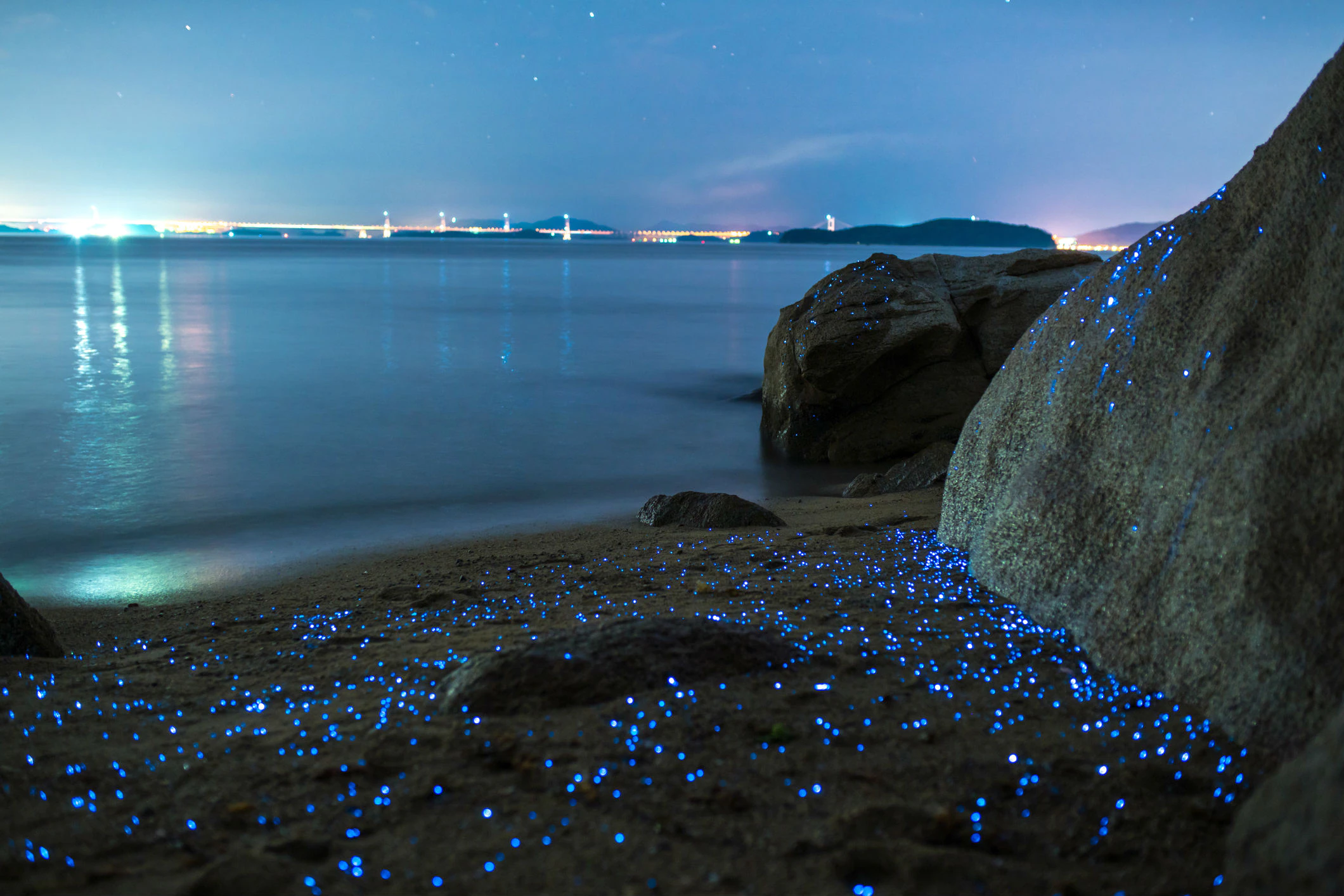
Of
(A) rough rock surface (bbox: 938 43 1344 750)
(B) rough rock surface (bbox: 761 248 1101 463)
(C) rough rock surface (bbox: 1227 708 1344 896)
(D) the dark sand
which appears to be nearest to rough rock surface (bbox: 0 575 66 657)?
(D) the dark sand

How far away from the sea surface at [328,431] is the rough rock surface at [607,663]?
4.02m

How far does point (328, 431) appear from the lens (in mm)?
11367

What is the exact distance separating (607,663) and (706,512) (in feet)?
12.3

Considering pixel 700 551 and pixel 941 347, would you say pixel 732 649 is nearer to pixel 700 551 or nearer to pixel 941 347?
pixel 700 551

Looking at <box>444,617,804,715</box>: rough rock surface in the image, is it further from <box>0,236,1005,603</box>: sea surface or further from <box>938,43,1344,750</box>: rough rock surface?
<box>0,236,1005,603</box>: sea surface

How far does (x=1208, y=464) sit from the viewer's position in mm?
2566

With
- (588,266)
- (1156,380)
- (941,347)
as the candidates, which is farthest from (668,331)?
(588,266)

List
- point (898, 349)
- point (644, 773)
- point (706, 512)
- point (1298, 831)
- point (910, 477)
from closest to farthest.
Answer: point (1298, 831), point (644, 773), point (706, 512), point (910, 477), point (898, 349)

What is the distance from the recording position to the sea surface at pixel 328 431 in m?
7.12

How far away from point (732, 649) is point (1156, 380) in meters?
1.58

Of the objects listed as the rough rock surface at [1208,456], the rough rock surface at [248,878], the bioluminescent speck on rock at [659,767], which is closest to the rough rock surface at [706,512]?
the rough rock surface at [1208,456]

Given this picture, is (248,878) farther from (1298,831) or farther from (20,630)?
(20,630)

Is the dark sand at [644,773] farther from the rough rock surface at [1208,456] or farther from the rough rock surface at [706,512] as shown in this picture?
the rough rock surface at [706,512]

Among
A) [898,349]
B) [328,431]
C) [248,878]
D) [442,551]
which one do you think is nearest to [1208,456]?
[248,878]
